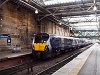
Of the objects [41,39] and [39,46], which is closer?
[39,46]

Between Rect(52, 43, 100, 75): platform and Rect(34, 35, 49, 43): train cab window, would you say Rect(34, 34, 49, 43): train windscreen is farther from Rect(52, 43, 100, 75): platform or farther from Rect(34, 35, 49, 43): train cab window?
Rect(52, 43, 100, 75): platform

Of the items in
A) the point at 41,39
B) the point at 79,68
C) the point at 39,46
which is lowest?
the point at 79,68

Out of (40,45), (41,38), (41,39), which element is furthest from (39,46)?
(41,38)

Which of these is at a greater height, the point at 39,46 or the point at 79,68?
the point at 39,46

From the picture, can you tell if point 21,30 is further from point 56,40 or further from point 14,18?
point 56,40

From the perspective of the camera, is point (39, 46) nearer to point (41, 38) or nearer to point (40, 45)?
point (40, 45)

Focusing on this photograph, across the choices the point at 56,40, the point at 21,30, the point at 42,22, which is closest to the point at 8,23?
the point at 21,30

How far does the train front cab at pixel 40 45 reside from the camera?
2202 cm

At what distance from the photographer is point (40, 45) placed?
22.2 m

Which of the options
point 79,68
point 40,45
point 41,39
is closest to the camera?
point 79,68

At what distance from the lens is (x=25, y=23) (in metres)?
32.2

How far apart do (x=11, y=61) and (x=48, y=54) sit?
13.6 ft

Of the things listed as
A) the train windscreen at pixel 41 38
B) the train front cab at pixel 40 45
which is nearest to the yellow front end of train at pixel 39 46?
the train front cab at pixel 40 45

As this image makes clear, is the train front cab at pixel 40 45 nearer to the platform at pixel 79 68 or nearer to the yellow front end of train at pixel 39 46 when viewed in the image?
the yellow front end of train at pixel 39 46
